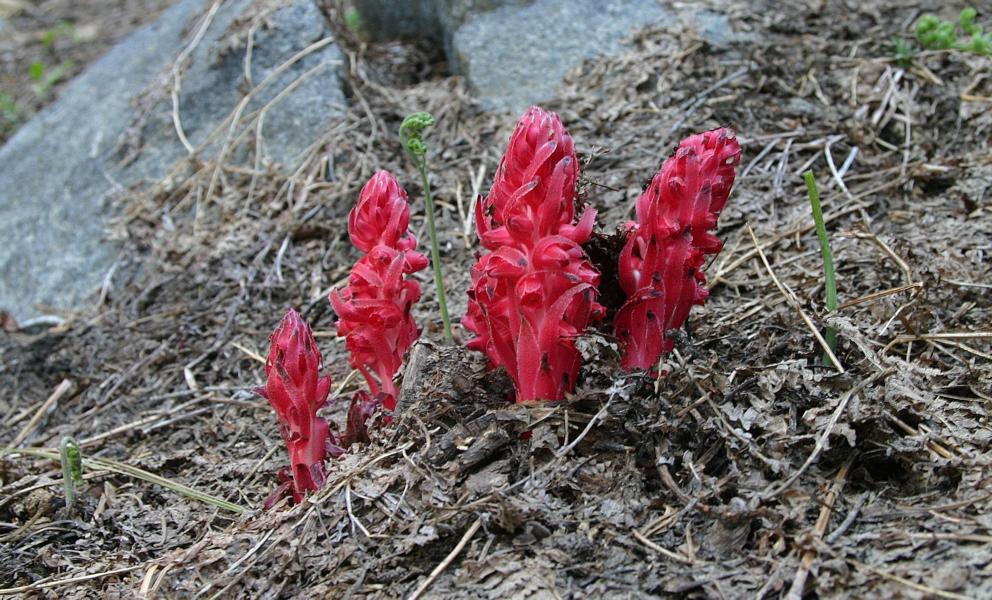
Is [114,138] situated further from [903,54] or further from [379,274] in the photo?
[903,54]

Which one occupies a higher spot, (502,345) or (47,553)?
(502,345)

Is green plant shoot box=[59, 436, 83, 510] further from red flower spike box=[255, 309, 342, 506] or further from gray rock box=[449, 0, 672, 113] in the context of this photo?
gray rock box=[449, 0, 672, 113]

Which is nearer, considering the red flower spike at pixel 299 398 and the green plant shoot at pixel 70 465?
the red flower spike at pixel 299 398

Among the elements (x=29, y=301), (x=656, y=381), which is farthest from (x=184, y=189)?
(x=656, y=381)

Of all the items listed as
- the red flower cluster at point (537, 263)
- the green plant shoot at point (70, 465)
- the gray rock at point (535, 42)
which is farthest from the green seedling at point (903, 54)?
the green plant shoot at point (70, 465)

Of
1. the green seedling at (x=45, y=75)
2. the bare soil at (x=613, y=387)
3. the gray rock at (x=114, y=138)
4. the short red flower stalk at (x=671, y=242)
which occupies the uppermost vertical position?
the green seedling at (x=45, y=75)

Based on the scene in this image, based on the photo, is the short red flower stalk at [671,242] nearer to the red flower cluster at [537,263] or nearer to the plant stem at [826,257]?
the red flower cluster at [537,263]

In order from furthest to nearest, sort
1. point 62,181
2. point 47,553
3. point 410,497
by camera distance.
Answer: point 62,181, point 47,553, point 410,497

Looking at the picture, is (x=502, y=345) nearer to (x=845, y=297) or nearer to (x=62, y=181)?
(x=845, y=297)
